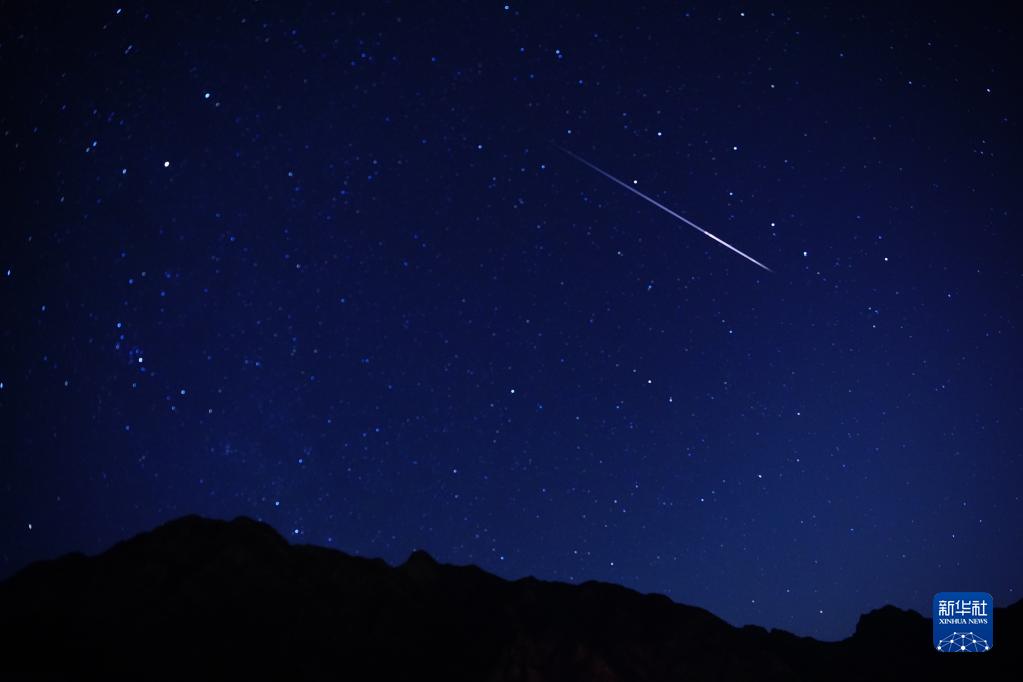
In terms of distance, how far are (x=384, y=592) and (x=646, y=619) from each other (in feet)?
61.6

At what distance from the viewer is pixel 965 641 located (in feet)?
125

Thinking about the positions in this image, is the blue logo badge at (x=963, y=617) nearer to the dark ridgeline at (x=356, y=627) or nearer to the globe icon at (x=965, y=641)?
the globe icon at (x=965, y=641)

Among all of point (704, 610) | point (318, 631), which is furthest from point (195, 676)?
point (704, 610)

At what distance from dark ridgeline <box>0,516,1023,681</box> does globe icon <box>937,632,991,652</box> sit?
2.18 metres

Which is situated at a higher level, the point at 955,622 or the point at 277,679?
the point at 277,679

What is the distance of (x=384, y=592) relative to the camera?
40031mm

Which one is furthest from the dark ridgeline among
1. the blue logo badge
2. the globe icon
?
the blue logo badge

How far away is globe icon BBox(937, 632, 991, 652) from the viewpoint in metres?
36.5

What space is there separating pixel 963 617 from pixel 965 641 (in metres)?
8.70

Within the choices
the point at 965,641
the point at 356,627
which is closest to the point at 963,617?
the point at 965,641

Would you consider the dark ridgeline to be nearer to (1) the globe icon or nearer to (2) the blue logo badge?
(1) the globe icon

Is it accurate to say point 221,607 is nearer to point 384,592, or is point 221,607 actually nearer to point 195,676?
point 195,676

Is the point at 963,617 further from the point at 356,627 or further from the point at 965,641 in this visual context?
the point at 356,627

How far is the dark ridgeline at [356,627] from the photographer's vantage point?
30.9 metres
